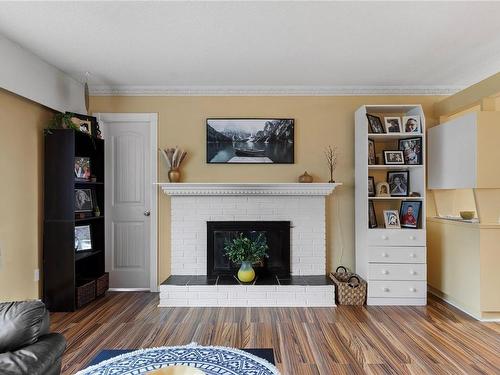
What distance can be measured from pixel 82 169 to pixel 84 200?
1.18 ft

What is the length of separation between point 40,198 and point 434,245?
434cm

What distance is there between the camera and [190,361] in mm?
2355

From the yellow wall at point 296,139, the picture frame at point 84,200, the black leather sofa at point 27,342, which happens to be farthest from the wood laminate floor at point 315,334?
the picture frame at point 84,200

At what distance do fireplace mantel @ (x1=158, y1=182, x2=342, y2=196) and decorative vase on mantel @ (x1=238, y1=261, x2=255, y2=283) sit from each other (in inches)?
32.7

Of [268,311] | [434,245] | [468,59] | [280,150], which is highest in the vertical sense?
[468,59]

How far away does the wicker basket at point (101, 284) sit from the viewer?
386 cm

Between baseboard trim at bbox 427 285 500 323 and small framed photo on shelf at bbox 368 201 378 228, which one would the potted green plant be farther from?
baseboard trim at bbox 427 285 500 323

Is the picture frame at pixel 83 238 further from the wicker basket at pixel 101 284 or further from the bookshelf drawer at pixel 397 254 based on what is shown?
the bookshelf drawer at pixel 397 254

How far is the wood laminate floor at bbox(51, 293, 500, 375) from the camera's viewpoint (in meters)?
2.45

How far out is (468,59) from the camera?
336 cm

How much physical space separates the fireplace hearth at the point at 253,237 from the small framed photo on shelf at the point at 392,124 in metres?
1.58

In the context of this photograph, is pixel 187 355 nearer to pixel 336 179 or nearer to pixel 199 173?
pixel 199 173

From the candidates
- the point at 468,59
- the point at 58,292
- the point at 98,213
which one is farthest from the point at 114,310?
the point at 468,59

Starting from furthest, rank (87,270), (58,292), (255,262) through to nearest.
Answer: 1. (87,270)
2. (255,262)
3. (58,292)
